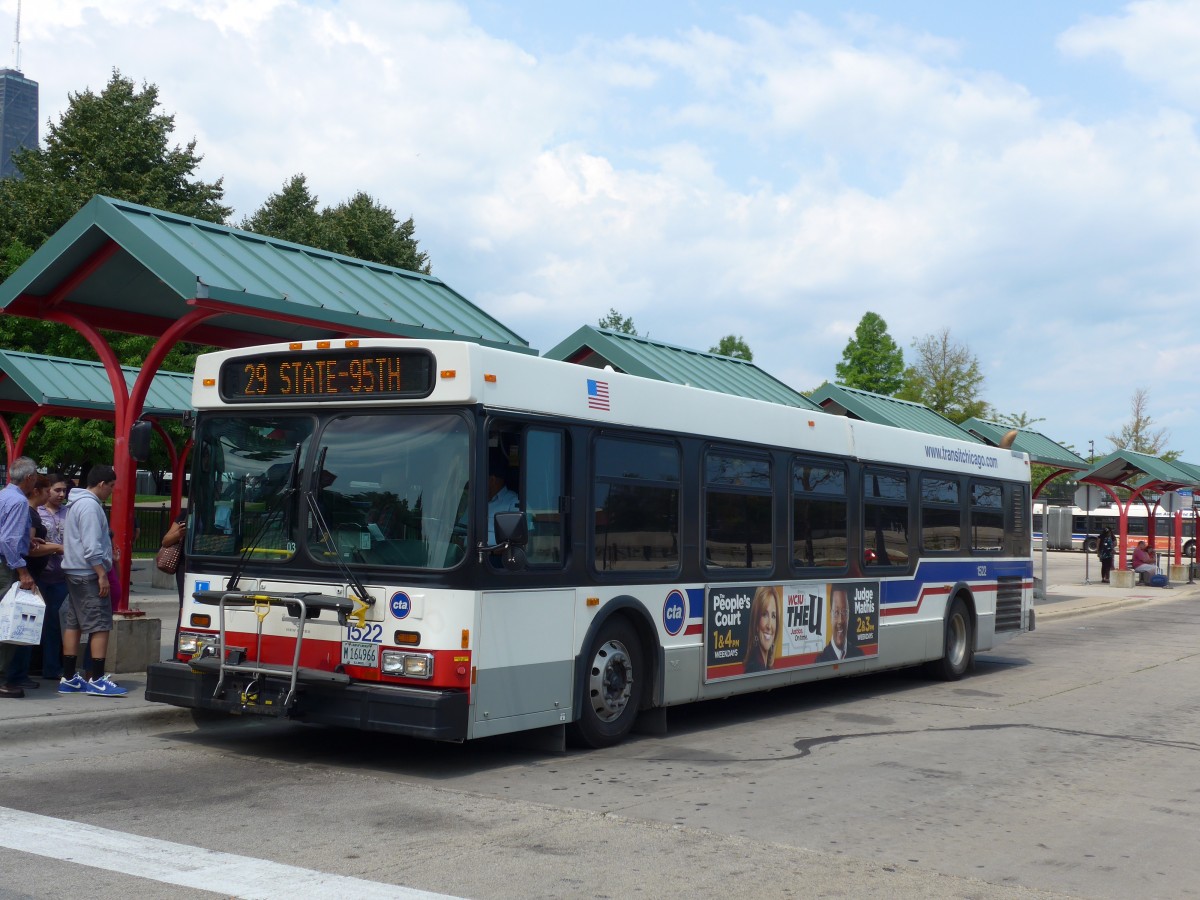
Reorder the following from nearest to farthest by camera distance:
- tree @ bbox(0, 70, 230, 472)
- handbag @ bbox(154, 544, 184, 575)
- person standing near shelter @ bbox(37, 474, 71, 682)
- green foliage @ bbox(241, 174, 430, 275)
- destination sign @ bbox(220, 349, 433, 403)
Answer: destination sign @ bbox(220, 349, 433, 403) < handbag @ bbox(154, 544, 184, 575) < person standing near shelter @ bbox(37, 474, 71, 682) < tree @ bbox(0, 70, 230, 472) < green foliage @ bbox(241, 174, 430, 275)

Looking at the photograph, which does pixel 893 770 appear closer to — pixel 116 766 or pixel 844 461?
pixel 844 461

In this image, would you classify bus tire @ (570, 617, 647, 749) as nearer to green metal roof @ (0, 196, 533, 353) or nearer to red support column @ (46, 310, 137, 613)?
green metal roof @ (0, 196, 533, 353)

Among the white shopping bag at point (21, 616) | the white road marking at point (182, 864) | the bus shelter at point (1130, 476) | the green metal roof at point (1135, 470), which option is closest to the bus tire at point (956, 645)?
the white shopping bag at point (21, 616)

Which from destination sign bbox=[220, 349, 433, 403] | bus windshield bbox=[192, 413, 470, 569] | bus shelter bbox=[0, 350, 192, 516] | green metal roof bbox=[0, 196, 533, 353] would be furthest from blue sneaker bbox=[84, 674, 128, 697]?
bus shelter bbox=[0, 350, 192, 516]

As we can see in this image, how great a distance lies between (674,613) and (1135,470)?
115 feet

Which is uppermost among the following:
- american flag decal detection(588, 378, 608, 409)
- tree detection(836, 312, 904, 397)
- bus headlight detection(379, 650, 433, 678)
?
tree detection(836, 312, 904, 397)

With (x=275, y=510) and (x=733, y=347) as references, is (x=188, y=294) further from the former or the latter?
(x=733, y=347)

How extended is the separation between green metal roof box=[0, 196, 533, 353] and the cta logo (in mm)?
3751

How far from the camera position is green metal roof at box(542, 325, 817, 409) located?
1966 cm

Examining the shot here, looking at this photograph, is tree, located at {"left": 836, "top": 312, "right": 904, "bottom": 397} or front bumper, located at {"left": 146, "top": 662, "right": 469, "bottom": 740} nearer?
front bumper, located at {"left": 146, "top": 662, "right": 469, "bottom": 740}

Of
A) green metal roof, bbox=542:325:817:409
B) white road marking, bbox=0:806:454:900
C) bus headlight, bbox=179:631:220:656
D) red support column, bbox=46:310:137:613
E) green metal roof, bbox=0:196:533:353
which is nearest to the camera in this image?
white road marking, bbox=0:806:454:900

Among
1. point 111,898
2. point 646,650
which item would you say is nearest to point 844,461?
point 646,650

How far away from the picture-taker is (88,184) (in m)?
41.0

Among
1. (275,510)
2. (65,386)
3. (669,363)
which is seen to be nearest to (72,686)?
(275,510)
